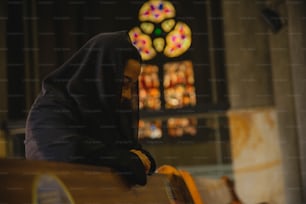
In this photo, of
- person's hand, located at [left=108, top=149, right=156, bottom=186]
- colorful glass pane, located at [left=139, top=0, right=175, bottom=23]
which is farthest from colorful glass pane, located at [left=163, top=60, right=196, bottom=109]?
person's hand, located at [left=108, top=149, right=156, bottom=186]

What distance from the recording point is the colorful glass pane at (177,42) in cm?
555

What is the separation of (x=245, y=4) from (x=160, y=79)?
1.53 metres

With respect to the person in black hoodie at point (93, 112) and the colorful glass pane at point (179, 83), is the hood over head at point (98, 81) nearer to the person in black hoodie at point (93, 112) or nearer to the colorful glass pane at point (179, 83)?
the person in black hoodie at point (93, 112)

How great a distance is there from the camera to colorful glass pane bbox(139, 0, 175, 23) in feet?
18.3

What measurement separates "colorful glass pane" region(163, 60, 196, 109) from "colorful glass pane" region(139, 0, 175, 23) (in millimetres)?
440

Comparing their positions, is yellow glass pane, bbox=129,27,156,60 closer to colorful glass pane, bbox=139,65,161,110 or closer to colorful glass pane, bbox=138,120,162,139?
colorful glass pane, bbox=139,65,161,110

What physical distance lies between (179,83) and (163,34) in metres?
0.47

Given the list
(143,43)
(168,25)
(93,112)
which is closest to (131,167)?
(93,112)

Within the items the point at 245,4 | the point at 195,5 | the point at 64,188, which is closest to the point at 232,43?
the point at 245,4

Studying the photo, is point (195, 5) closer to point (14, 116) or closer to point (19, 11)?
point (19, 11)

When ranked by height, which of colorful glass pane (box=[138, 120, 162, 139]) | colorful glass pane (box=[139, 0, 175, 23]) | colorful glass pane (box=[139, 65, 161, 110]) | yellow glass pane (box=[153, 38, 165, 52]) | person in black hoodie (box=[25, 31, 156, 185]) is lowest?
colorful glass pane (box=[138, 120, 162, 139])

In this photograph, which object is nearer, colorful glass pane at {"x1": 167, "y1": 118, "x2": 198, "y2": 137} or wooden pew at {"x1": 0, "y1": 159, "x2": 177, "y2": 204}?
wooden pew at {"x1": 0, "y1": 159, "x2": 177, "y2": 204}

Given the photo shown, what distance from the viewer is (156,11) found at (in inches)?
222

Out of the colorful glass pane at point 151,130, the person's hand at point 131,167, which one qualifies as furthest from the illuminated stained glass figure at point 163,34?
the person's hand at point 131,167
